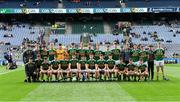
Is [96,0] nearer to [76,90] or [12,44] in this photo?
[12,44]

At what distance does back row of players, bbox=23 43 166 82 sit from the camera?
2598cm

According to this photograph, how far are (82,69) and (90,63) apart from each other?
0.52 m

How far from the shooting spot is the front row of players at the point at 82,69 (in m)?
25.9

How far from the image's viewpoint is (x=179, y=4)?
7738cm

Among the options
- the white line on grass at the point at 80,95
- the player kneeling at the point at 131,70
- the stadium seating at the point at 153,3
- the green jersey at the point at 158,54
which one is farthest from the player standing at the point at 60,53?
the stadium seating at the point at 153,3

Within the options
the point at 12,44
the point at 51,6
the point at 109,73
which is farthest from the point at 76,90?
the point at 51,6

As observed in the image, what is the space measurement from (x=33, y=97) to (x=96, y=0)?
63.6m

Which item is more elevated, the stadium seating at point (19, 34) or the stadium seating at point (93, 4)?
the stadium seating at point (93, 4)

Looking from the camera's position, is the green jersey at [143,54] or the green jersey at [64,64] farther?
the green jersey at [143,54]

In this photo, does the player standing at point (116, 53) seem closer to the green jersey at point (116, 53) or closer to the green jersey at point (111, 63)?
the green jersey at point (116, 53)

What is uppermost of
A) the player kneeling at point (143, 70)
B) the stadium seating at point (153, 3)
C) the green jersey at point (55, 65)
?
the stadium seating at point (153, 3)

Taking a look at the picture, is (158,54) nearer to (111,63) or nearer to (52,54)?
(111,63)

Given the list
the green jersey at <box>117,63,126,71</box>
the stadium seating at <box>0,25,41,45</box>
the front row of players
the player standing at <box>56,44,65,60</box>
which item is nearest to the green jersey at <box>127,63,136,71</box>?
the front row of players

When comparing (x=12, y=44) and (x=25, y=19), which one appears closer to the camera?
(x=12, y=44)
